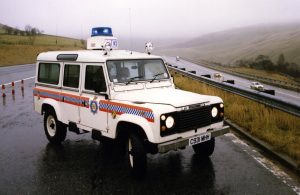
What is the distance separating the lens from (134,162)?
6.21m

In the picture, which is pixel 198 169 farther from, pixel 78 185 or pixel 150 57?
pixel 150 57

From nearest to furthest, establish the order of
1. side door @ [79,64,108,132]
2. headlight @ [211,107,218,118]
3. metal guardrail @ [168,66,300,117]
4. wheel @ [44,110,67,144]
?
1. headlight @ [211,107,218,118]
2. side door @ [79,64,108,132]
3. metal guardrail @ [168,66,300,117]
4. wheel @ [44,110,67,144]

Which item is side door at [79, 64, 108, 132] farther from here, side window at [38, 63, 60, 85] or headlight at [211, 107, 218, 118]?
headlight at [211, 107, 218, 118]

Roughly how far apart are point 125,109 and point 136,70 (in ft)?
4.57

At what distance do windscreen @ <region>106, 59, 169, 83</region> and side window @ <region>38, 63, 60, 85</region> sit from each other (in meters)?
1.85

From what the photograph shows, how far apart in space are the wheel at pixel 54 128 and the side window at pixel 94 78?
1.53 m

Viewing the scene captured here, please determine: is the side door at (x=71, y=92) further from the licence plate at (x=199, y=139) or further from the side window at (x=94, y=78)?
the licence plate at (x=199, y=139)

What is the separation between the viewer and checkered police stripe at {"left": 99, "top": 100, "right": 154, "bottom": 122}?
6.01m

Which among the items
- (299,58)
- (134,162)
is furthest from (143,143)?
(299,58)

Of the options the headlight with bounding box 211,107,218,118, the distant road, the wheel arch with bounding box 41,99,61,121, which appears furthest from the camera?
the distant road

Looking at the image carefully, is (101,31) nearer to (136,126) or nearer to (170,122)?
(136,126)

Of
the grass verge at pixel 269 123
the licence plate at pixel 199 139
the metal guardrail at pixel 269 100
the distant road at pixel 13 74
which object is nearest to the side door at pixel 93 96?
the licence plate at pixel 199 139

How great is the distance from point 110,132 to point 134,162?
94cm

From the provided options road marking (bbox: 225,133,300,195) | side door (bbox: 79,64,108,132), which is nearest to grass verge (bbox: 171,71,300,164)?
road marking (bbox: 225,133,300,195)
